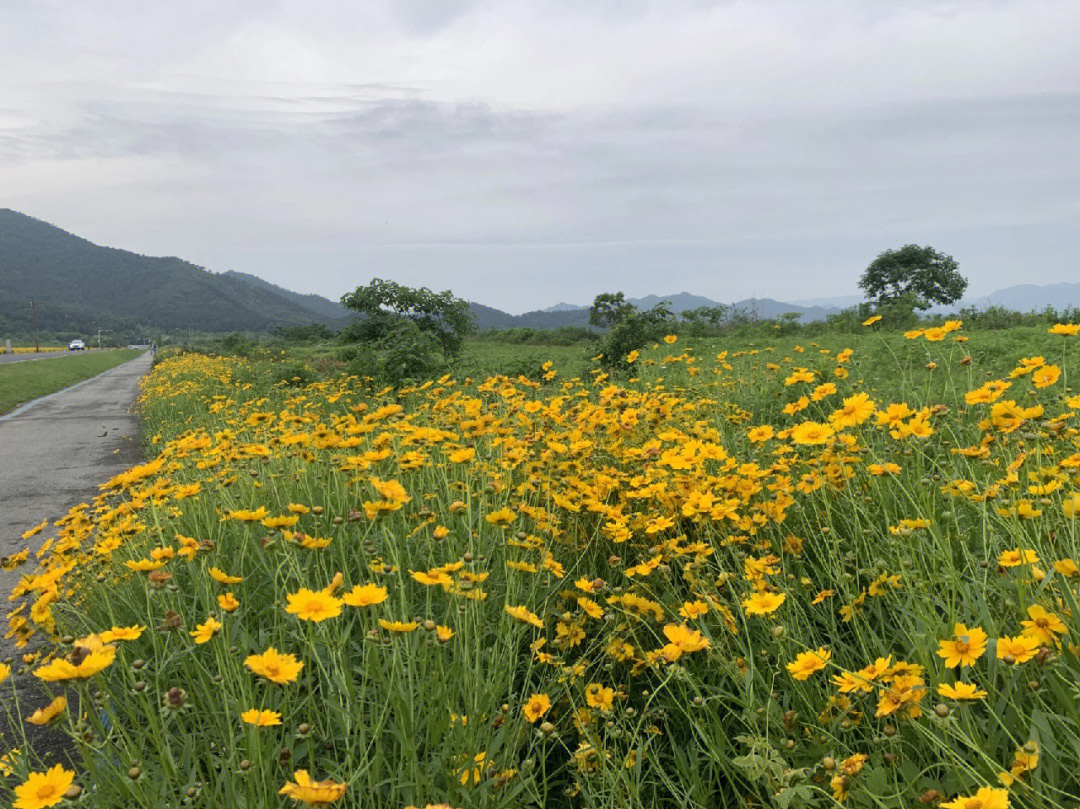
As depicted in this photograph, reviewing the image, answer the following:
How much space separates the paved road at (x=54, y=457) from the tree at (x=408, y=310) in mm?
4878

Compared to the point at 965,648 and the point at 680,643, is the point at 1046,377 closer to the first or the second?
the point at 965,648

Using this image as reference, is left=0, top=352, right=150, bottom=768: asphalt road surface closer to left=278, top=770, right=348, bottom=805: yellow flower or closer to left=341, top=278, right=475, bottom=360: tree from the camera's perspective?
left=278, top=770, right=348, bottom=805: yellow flower

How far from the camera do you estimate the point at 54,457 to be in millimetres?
6926

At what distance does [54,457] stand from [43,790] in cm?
726

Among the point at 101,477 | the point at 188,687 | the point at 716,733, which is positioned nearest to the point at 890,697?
the point at 716,733

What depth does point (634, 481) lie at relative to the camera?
224 cm

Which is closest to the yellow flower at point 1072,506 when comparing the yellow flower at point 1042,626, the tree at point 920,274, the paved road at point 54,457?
the yellow flower at point 1042,626

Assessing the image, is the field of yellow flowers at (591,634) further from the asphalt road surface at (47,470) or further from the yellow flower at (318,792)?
the asphalt road surface at (47,470)

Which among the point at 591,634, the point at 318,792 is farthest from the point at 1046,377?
the point at 318,792

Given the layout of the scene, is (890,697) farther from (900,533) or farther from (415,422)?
(415,422)

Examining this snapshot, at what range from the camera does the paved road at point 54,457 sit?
15.2ft

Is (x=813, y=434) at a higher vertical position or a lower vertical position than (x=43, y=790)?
higher

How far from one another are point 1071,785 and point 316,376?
12.7 m

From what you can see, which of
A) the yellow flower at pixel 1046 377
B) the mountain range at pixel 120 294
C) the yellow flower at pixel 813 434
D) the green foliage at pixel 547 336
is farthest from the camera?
the mountain range at pixel 120 294
